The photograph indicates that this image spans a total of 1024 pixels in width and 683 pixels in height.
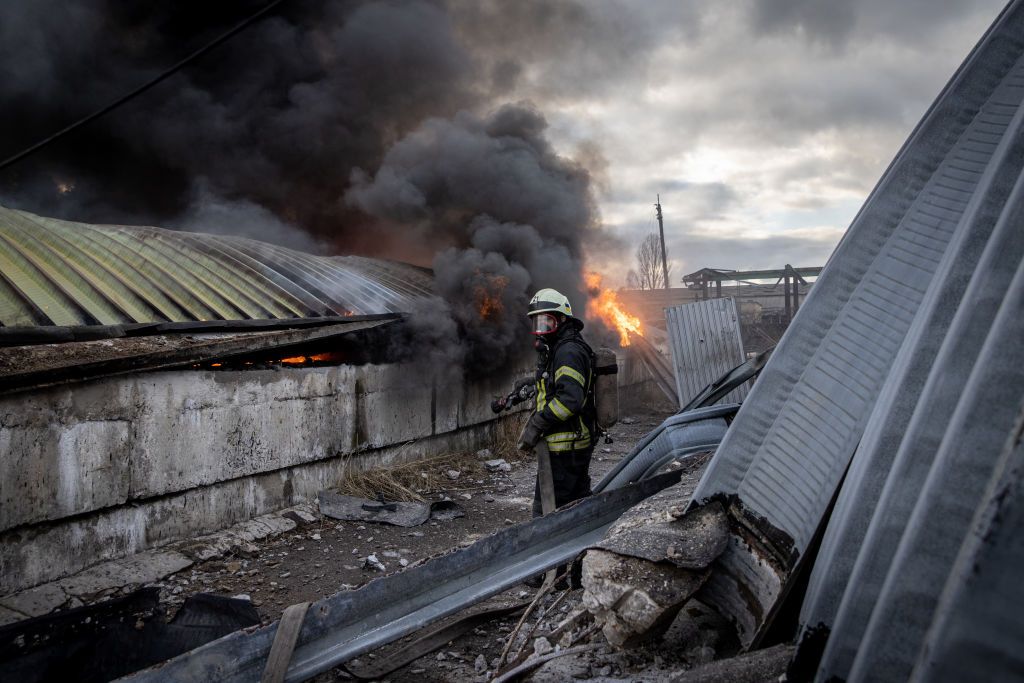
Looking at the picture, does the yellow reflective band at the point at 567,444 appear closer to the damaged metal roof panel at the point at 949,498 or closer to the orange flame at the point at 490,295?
the damaged metal roof panel at the point at 949,498

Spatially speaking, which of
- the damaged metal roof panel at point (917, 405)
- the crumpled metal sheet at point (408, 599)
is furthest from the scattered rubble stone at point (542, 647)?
the damaged metal roof panel at point (917, 405)

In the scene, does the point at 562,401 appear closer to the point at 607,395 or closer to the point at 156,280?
the point at 156,280

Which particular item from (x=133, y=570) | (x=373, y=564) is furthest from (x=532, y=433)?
(x=133, y=570)

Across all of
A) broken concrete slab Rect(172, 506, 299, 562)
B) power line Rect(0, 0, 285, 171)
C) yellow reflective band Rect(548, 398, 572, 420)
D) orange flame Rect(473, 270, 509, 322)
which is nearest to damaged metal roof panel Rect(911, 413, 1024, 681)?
yellow reflective band Rect(548, 398, 572, 420)

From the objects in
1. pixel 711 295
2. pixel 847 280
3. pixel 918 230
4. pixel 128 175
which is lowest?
pixel 847 280

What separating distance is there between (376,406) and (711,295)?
15946 millimetres

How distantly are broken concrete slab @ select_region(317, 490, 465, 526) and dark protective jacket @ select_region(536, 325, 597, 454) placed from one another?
2.09 m

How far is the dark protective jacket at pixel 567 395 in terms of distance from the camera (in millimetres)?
4363

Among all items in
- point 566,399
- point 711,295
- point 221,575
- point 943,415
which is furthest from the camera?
point 711,295

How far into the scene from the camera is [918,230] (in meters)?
2.18

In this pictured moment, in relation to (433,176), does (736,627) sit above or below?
below

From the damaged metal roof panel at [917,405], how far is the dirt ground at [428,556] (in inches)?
25.3

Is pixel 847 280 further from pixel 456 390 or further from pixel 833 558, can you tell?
pixel 456 390

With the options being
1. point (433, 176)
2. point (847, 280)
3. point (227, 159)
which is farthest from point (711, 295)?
point (847, 280)
